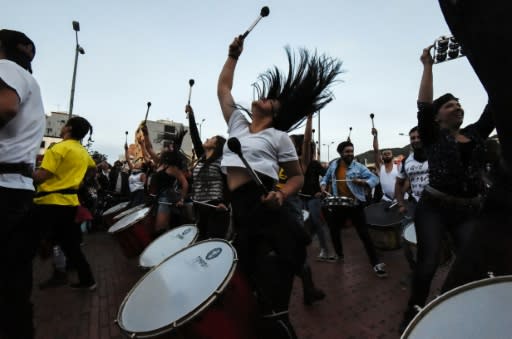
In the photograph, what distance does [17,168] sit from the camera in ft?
6.17

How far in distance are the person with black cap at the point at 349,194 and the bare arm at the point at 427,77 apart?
268cm

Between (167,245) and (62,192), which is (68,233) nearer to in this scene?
(62,192)

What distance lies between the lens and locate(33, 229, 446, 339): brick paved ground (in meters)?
2.77

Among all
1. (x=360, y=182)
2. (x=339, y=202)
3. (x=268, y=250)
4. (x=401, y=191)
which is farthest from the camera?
(x=360, y=182)

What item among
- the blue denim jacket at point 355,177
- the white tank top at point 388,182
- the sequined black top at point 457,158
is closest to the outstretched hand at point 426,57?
the sequined black top at point 457,158

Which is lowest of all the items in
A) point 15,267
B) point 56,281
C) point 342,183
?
point 56,281

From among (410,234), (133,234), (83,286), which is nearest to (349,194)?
(410,234)

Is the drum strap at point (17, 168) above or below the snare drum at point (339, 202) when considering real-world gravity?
above

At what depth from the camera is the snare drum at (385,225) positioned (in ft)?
17.8

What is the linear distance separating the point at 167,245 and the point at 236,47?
1.90m

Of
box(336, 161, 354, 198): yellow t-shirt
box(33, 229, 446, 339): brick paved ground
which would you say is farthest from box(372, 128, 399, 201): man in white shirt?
box(33, 229, 446, 339): brick paved ground

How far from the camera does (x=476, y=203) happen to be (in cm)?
235

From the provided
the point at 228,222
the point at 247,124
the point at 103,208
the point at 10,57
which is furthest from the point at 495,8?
the point at 103,208

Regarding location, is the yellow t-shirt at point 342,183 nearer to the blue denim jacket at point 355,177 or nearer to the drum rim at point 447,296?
the blue denim jacket at point 355,177
